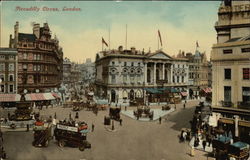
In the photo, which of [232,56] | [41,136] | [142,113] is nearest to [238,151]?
[232,56]

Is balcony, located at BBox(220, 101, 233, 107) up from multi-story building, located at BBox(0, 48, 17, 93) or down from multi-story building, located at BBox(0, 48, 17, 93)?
down

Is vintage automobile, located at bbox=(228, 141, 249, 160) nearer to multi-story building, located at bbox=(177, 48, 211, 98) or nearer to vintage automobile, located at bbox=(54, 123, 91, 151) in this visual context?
vintage automobile, located at bbox=(54, 123, 91, 151)

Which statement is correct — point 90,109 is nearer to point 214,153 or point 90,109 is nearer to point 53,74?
point 53,74

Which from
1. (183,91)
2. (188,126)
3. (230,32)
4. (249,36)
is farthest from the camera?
(183,91)

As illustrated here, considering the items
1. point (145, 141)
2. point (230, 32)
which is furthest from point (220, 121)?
point (230, 32)

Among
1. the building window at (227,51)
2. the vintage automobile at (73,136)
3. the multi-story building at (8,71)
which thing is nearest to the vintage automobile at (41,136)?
the vintage automobile at (73,136)

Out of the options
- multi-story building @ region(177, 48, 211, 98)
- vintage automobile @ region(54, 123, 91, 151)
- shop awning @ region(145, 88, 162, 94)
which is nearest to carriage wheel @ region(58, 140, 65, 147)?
vintage automobile @ region(54, 123, 91, 151)
